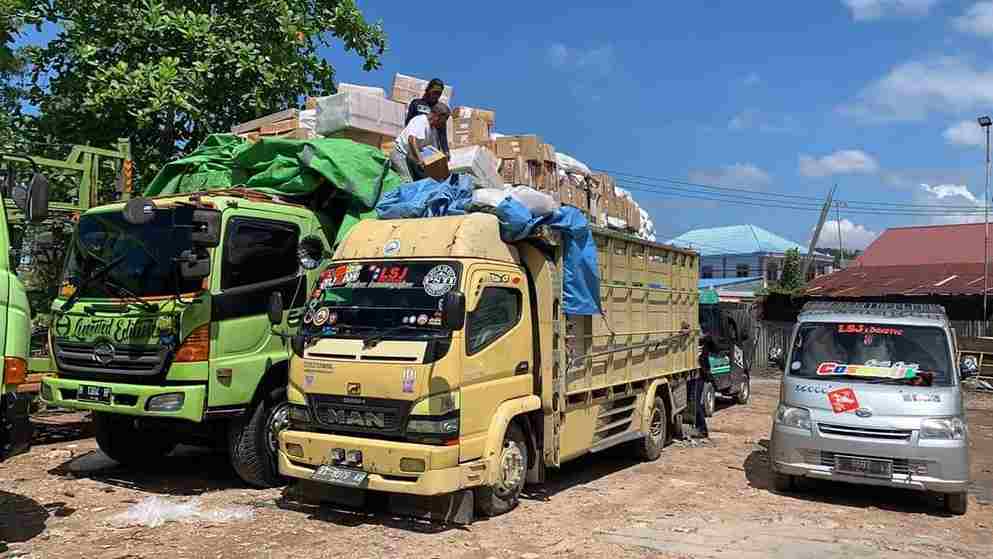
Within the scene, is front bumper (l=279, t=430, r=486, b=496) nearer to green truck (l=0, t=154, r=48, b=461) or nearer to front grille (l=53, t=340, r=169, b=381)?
front grille (l=53, t=340, r=169, b=381)

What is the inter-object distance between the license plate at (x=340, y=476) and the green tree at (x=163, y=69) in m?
8.07

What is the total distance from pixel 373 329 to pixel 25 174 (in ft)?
21.0

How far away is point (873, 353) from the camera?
8609 millimetres

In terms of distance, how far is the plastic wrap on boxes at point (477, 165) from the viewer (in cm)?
893

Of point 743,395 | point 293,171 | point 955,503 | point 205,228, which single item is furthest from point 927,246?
point 205,228

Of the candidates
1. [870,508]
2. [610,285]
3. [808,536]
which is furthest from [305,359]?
[870,508]

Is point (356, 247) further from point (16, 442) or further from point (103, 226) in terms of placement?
point (16, 442)

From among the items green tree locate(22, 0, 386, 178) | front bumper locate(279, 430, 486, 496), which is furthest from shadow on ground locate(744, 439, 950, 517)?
green tree locate(22, 0, 386, 178)

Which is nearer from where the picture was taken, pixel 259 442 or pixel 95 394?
pixel 95 394

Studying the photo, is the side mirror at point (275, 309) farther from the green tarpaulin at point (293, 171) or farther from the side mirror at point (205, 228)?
the green tarpaulin at point (293, 171)

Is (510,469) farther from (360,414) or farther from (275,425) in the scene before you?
(275,425)

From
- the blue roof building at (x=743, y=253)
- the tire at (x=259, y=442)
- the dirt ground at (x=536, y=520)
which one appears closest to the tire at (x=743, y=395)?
the dirt ground at (x=536, y=520)

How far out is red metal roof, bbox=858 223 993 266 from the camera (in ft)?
102

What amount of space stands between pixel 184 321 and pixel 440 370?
2.65 m
